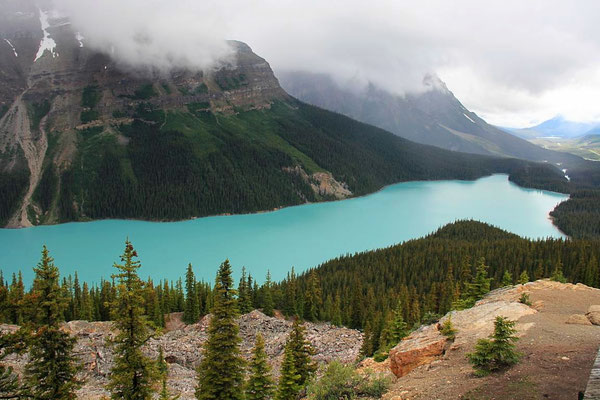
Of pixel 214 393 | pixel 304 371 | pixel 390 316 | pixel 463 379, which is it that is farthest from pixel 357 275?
pixel 463 379

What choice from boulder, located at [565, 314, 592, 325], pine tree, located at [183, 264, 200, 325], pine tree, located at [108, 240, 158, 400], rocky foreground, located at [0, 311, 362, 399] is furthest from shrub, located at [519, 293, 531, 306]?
pine tree, located at [183, 264, 200, 325]

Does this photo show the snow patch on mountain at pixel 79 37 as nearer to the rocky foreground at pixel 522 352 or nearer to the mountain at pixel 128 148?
the mountain at pixel 128 148

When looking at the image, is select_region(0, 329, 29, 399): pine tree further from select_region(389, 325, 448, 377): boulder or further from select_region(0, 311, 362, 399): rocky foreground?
select_region(389, 325, 448, 377): boulder

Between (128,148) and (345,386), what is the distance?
16188cm

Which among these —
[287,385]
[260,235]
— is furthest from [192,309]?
[260,235]

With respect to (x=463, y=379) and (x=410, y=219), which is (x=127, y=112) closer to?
(x=410, y=219)

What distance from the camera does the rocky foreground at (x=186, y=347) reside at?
28125 mm

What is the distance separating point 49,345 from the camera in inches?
603

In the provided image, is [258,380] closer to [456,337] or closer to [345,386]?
[345,386]

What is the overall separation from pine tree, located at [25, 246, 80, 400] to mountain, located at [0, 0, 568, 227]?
114 meters

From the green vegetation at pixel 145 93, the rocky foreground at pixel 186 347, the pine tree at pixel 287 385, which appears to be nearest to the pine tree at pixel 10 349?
the pine tree at pixel 287 385

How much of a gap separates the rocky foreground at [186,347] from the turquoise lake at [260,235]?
3285 cm

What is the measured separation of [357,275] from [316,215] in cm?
7082

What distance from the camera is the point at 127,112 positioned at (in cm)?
17362
